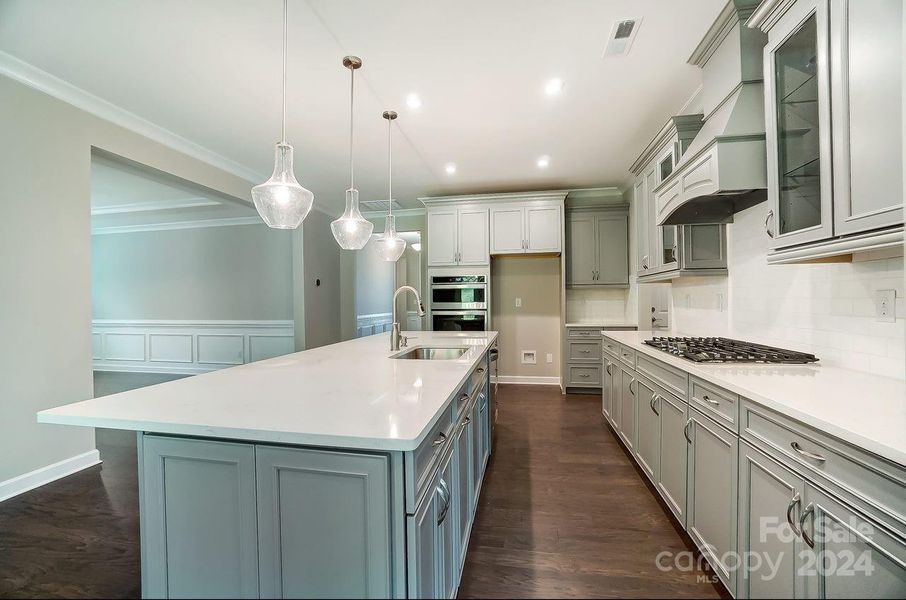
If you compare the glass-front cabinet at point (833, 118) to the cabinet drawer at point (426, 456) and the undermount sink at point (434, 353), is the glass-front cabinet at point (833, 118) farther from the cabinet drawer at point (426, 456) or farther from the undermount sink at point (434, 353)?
the undermount sink at point (434, 353)

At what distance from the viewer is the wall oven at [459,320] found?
4469 mm

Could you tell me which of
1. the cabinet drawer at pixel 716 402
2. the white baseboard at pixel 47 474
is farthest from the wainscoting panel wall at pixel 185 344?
the cabinet drawer at pixel 716 402

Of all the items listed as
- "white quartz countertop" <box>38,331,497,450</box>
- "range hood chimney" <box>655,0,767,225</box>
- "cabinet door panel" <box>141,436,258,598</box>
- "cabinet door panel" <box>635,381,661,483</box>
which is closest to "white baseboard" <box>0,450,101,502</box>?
"white quartz countertop" <box>38,331,497,450</box>

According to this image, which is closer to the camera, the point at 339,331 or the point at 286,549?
the point at 286,549

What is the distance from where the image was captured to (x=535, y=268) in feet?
16.1

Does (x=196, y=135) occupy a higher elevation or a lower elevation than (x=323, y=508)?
higher

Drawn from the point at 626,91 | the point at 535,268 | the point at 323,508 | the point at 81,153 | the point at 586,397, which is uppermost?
the point at 626,91

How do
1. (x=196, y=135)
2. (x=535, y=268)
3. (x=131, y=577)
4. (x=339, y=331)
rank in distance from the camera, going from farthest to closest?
(x=339, y=331), (x=535, y=268), (x=196, y=135), (x=131, y=577)

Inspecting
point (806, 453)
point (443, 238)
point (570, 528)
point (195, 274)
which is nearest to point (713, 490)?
point (806, 453)

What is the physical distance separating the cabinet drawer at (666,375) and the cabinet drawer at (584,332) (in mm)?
2029

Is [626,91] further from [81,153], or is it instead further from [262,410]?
[81,153]

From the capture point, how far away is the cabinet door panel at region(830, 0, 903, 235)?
1008 millimetres

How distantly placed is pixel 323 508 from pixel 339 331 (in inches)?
206

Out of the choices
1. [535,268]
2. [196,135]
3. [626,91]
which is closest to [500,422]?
[535,268]
